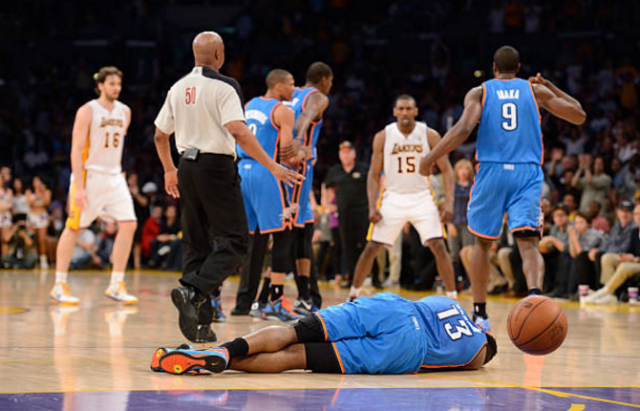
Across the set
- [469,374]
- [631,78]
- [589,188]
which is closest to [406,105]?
[469,374]

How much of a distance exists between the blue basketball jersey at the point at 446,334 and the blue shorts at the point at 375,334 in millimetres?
76

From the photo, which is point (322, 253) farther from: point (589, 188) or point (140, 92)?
point (140, 92)

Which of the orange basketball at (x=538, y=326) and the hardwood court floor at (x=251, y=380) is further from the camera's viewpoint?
the orange basketball at (x=538, y=326)

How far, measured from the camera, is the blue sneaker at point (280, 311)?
27.1 ft

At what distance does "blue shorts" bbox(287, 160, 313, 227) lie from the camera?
28.2ft

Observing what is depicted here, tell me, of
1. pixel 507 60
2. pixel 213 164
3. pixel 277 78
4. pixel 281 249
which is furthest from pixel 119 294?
pixel 507 60

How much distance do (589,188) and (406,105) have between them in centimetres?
554

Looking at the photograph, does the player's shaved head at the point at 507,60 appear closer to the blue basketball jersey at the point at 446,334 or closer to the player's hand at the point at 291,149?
the player's hand at the point at 291,149

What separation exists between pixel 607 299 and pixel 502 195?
5093mm

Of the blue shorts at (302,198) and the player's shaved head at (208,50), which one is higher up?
the player's shaved head at (208,50)

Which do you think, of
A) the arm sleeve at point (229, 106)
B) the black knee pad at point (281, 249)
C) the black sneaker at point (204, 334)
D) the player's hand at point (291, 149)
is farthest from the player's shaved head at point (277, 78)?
the black sneaker at point (204, 334)

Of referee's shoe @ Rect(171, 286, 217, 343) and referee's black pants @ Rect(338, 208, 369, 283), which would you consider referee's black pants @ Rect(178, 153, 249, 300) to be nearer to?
referee's shoe @ Rect(171, 286, 217, 343)

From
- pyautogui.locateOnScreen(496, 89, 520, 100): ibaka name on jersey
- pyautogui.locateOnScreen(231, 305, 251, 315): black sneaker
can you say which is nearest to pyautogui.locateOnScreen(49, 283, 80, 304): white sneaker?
pyautogui.locateOnScreen(231, 305, 251, 315): black sneaker

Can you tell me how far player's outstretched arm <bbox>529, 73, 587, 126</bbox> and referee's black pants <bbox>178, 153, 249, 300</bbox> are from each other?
2.49m
